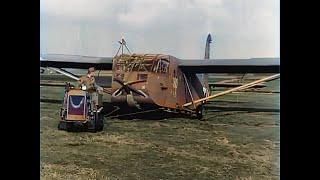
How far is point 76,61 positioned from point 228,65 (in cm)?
48

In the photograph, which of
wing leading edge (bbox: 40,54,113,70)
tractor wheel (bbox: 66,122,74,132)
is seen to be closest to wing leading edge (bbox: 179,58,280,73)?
wing leading edge (bbox: 40,54,113,70)

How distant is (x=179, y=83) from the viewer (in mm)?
1330

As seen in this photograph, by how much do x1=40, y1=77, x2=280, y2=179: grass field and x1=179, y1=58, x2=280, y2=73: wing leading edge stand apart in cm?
6

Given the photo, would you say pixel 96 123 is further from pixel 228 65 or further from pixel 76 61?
pixel 228 65

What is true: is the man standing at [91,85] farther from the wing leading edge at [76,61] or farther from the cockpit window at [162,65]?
the cockpit window at [162,65]

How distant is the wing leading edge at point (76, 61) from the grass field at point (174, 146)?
0.28 feet

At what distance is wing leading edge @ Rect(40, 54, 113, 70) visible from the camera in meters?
1.26

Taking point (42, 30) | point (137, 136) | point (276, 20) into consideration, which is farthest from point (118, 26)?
point (276, 20)

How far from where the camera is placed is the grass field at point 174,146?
1180 millimetres

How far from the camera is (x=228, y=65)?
49.0 inches

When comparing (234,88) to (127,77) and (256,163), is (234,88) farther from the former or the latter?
(127,77)

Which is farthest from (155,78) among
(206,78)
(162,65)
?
(206,78)
